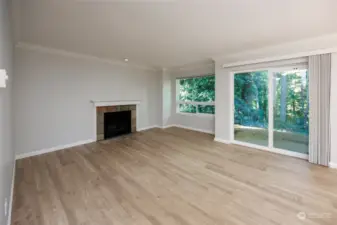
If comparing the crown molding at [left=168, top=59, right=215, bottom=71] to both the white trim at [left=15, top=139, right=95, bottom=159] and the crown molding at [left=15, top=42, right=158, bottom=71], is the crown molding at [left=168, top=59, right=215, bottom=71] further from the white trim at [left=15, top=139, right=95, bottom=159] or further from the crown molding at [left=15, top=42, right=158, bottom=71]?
the white trim at [left=15, top=139, right=95, bottom=159]

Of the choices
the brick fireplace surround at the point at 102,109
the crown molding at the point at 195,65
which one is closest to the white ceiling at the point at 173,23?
the crown molding at the point at 195,65

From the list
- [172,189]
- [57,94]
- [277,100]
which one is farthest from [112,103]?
[277,100]

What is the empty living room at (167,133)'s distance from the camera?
2189mm

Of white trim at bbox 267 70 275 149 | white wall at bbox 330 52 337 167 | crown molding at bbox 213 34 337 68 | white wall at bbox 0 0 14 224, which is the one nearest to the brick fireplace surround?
crown molding at bbox 213 34 337 68

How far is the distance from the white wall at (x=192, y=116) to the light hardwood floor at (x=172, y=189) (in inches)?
82.5

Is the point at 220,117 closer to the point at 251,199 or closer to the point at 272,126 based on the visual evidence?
the point at 272,126

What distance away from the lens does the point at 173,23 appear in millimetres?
2783

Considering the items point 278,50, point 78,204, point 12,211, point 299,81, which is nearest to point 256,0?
point 278,50

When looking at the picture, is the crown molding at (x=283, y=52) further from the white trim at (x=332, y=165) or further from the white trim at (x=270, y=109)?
the white trim at (x=332, y=165)

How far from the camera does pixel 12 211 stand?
215 cm

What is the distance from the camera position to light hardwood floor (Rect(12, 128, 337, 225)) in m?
2.06

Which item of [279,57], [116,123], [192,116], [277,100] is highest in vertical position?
[279,57]

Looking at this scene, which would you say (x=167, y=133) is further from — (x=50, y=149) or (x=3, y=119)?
(x=3, y=119)

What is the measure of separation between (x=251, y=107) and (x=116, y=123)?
400 centimetres
